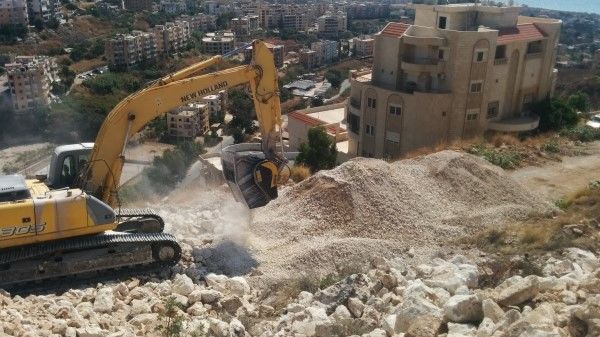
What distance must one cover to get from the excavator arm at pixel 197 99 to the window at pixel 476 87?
15419mm

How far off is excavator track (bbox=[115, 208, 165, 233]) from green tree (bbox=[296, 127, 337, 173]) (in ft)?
34.1

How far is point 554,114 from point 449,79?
5900mm

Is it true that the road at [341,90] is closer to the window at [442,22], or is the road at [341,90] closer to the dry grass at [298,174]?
the window at [442,22]

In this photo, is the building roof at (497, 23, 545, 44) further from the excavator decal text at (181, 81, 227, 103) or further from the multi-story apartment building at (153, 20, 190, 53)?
the multi-story apartment building at (153, 20, 190, 53)

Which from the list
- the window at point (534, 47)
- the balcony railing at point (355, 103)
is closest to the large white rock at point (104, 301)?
the balcony railing at point (355, 103)

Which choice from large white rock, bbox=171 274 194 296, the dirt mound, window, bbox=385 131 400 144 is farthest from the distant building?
large white rock, bbox=171 274 194 296

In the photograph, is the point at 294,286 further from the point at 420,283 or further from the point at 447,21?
the point at 447,21

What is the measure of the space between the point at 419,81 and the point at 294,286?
18.0m

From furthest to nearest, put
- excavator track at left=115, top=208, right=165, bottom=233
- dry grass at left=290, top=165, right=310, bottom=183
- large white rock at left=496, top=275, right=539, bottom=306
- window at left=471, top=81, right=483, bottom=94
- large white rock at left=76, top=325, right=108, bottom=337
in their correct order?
window at left=471, top=81, right=483, bottom=94
dry grass at left=290, top=165, right=310, bottom=183
excavator track at left=115, top=208, right=165, bottom=233
large white rock at left=76, top=325, right=108, bottom=337
large white rock at left=496, top=275, right=539, bottom=306

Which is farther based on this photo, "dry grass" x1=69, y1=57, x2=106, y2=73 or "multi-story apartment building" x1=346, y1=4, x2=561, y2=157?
"dry grass" x1=69, y1=57, x2=106, y2=73

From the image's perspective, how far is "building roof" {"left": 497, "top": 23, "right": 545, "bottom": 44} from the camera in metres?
25.6

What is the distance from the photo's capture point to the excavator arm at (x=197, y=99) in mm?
10422

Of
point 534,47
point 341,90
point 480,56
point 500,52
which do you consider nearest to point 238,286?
point 480,56

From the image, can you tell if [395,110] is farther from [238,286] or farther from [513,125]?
[238,286]
